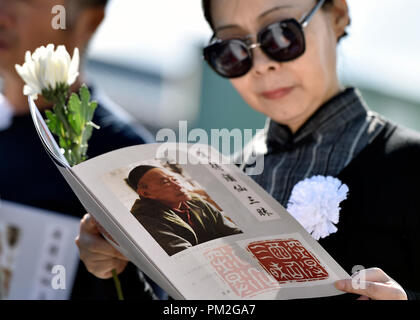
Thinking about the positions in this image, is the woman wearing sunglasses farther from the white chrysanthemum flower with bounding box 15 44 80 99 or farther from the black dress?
the white chrysanthemum flower with bounding box 15 44 80 99

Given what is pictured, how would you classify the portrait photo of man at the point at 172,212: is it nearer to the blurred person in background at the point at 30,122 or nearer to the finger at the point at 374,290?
the finger at the point at 374,290

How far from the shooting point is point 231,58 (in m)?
1.24

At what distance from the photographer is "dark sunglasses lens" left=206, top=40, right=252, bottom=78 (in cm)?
121

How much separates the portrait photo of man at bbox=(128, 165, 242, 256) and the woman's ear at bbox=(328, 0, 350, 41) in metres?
0.63

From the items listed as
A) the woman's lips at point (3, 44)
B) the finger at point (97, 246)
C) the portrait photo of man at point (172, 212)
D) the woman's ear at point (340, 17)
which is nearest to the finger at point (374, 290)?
the portrait photo of man at point (172, 212)

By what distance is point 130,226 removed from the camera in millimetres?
786

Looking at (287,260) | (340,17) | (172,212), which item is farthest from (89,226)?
(340,17)

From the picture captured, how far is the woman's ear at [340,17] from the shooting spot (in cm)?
128

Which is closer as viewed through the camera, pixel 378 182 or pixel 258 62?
pixel 378 182

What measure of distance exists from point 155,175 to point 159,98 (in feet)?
38.3

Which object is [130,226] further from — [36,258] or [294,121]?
[36,258]

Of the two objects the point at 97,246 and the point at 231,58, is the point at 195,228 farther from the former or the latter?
the point at 231,58

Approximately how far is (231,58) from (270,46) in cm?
10
